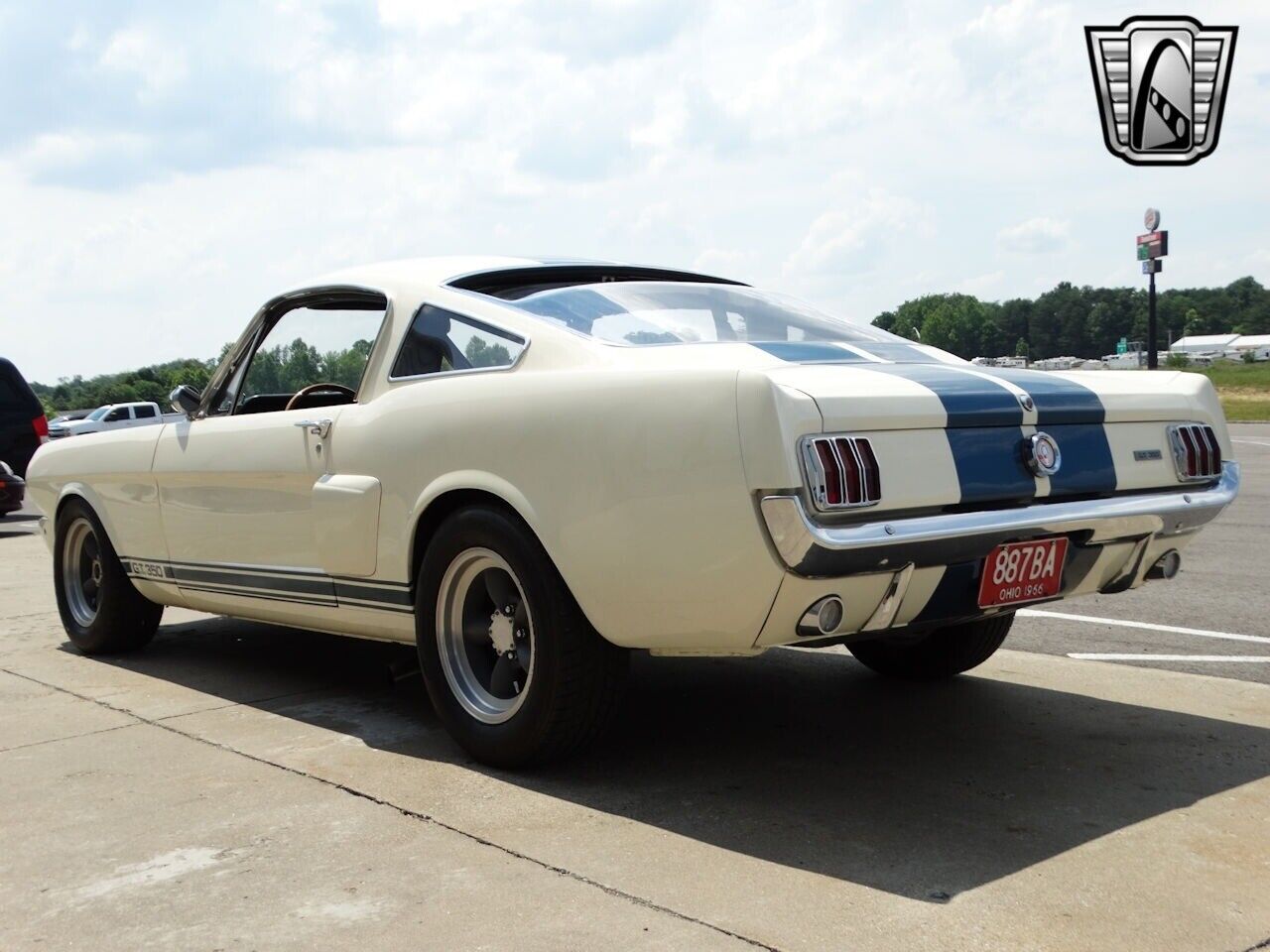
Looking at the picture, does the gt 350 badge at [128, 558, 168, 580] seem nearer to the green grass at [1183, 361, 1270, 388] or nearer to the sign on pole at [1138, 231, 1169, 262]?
the green grass at [1183, 361, 1270, 388]

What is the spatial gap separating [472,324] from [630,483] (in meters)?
1.07

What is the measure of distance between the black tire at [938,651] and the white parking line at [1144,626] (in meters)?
0.74

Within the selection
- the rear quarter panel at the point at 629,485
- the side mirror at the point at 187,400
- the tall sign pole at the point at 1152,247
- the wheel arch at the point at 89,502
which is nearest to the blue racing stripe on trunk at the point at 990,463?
the rear quarter panel at the point at 629,485

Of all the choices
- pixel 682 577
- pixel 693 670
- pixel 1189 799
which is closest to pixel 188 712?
pixel 693 670

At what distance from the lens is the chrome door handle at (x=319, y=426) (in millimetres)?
4559

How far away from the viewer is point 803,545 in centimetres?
312

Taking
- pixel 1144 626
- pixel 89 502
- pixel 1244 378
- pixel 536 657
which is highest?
pixel 89 502

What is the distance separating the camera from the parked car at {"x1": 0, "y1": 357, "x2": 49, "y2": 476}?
52.6 feet

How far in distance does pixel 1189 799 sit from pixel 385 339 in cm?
278

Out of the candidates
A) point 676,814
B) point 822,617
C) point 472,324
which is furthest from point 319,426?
point 822,617

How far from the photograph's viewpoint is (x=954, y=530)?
335cm

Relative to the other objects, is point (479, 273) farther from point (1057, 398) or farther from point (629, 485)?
point (1057, 398)

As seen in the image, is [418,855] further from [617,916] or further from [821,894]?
[821,894]

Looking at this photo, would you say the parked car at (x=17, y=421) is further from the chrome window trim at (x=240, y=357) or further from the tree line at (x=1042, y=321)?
the tree line at (x=1042, y=321)
